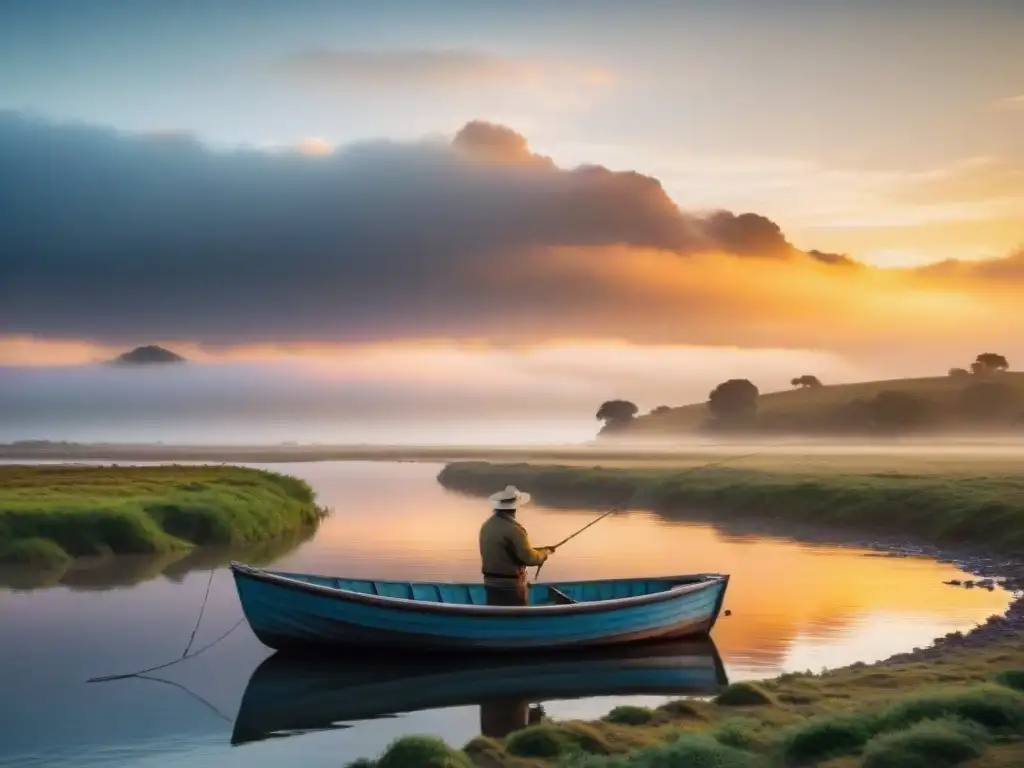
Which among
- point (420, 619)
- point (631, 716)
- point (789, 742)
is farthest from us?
point (420, 619)

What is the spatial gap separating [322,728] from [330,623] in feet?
18.5

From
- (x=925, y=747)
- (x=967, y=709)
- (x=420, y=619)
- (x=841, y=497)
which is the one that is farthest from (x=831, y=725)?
(x=841, y=497)

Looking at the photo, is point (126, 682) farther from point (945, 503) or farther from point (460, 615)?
point (945, 503)

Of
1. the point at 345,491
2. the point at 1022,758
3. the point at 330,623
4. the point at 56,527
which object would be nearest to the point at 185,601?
the point at 330,623

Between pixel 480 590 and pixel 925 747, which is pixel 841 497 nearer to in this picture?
pixel 480 590

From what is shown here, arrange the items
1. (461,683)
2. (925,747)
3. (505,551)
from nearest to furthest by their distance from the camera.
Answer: (925,747)
(461,683)
(505,551)

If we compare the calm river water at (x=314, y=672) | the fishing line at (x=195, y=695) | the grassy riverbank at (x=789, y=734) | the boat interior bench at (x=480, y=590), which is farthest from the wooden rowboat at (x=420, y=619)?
the grassy riverbank at (x=789, y=734)

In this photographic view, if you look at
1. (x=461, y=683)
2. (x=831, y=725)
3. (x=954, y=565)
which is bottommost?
(x=954, y=565)

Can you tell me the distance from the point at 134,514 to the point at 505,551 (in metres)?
28.9

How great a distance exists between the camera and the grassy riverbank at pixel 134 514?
152 feet

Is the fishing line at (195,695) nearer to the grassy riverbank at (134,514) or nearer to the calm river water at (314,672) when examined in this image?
the calm river water at (314,672)

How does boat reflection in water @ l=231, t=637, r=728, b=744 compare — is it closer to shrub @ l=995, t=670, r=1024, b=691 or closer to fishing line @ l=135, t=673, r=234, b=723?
fishing line @ l=135, t=673, r=234, b=723

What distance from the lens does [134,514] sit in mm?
49750

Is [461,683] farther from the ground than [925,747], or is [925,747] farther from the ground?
[925,747]
